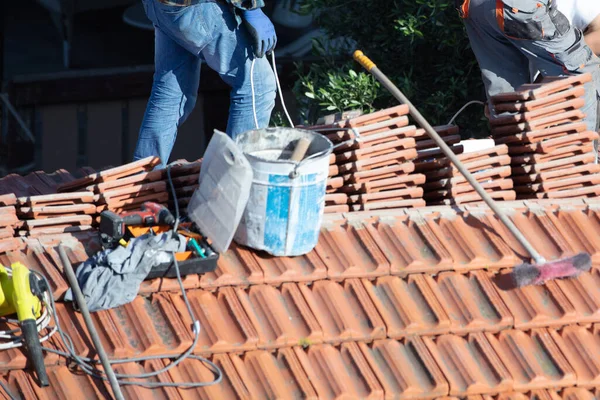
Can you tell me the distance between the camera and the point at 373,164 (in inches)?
197

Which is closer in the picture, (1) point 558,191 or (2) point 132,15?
(1) point 558,191

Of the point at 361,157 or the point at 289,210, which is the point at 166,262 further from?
the point at 361,157

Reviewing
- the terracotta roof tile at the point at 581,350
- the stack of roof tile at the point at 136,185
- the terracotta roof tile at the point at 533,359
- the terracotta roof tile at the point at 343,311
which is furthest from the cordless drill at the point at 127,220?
the terracotta roof tile at the point at 581,350

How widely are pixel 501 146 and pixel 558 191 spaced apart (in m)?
0.37

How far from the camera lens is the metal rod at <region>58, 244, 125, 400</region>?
3.87 m

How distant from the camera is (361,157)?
4977mm

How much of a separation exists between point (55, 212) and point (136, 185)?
0.39 meters

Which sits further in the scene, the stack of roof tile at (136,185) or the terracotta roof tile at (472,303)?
the stack of roof tile at (136,185)

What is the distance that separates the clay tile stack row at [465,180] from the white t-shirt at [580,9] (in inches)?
67.5

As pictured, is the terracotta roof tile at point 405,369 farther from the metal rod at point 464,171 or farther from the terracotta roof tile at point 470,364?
the metal rod at point 464,171

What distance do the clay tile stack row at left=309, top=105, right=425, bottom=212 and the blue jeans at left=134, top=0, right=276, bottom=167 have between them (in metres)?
0.90

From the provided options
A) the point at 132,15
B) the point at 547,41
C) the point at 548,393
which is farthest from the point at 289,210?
the point at 132,15

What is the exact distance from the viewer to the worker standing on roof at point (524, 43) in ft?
20.1

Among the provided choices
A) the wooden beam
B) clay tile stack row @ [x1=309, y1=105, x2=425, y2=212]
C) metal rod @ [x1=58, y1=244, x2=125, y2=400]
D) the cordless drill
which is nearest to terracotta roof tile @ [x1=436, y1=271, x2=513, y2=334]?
clay tile stack row @ [x1=309, y1=105, x2=425, y2=212]
